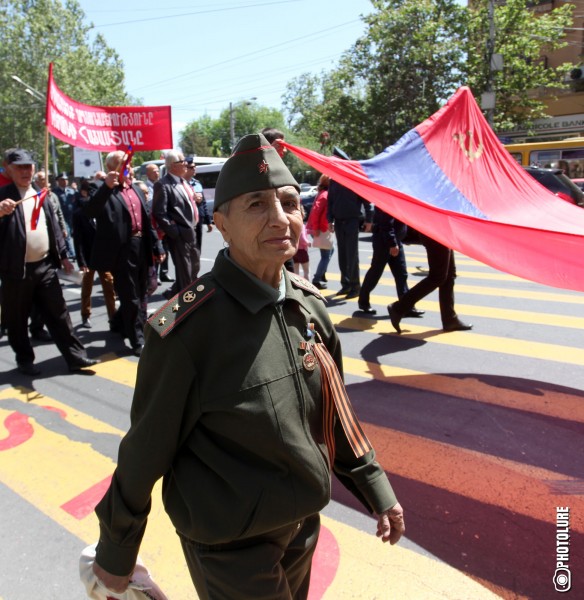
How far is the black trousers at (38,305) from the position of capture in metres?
5.28

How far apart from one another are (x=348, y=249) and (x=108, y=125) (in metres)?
3.78

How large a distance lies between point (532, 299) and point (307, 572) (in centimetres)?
703

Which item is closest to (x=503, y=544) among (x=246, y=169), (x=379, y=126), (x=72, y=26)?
(x=246, y=169)

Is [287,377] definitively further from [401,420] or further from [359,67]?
[359,67]

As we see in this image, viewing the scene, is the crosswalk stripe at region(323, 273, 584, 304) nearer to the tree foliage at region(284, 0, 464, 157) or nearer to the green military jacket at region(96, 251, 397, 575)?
the green military jacket at region(96, 251, 397, 575)

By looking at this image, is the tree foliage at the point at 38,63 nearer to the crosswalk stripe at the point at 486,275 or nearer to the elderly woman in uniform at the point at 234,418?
the crosswalk stripe at the point at 486,275

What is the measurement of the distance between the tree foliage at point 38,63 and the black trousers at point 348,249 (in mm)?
36291

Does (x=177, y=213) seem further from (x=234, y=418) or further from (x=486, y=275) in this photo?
(x=486, y=275)

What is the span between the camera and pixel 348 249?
8.38 meters

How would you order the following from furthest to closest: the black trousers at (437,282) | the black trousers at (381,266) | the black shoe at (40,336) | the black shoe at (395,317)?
the black trousers at (381,266), the black shoe at (40,336), the black shoe at (395,317), the black trousers at (437,282)

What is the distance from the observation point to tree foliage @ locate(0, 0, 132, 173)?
1586 inches

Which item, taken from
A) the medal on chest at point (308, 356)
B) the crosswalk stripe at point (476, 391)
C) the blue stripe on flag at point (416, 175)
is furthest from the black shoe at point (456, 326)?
the medal on chest at point (308, 356)

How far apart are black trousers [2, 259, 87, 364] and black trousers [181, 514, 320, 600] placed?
4290mm

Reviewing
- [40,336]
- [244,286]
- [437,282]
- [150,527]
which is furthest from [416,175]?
[40,336]
